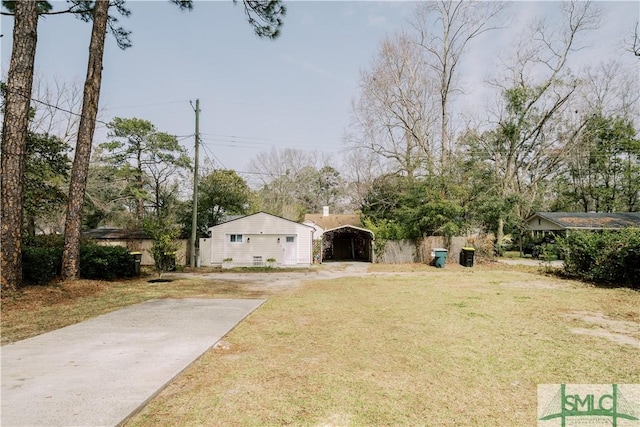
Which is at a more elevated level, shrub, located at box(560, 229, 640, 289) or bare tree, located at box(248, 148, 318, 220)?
bare tree, located at box(248, 148, 318, 220)

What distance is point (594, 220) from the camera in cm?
2306

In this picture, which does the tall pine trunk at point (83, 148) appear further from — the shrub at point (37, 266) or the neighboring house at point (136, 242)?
the neighboring house at point (136, 242)

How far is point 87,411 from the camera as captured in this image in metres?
2.77

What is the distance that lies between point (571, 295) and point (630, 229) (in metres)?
4.52

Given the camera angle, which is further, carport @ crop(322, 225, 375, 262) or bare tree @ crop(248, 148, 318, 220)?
bare tree @ crop(248, 148, 318, 220)

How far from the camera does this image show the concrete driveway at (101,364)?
110 inches

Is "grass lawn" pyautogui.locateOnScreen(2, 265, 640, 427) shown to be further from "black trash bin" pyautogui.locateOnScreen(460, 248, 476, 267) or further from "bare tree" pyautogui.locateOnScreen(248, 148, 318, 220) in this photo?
"bare tree" pyautogui.locateOnScreen(248, 148, 318, 220)

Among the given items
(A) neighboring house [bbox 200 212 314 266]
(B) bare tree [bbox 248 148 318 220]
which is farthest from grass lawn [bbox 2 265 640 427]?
(B) bare tree [bbox 248 148 318 220]

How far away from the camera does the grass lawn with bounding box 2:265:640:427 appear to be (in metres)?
2.96

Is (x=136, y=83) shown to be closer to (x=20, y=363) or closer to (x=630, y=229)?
(x=20, y=363)

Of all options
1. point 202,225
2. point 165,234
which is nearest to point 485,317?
point 165,234

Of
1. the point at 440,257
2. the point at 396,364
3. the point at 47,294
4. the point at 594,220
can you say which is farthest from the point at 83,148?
the point at 594,220

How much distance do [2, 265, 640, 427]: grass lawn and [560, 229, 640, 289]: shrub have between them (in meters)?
2.20

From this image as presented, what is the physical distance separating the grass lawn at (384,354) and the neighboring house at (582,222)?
50.6 feet
